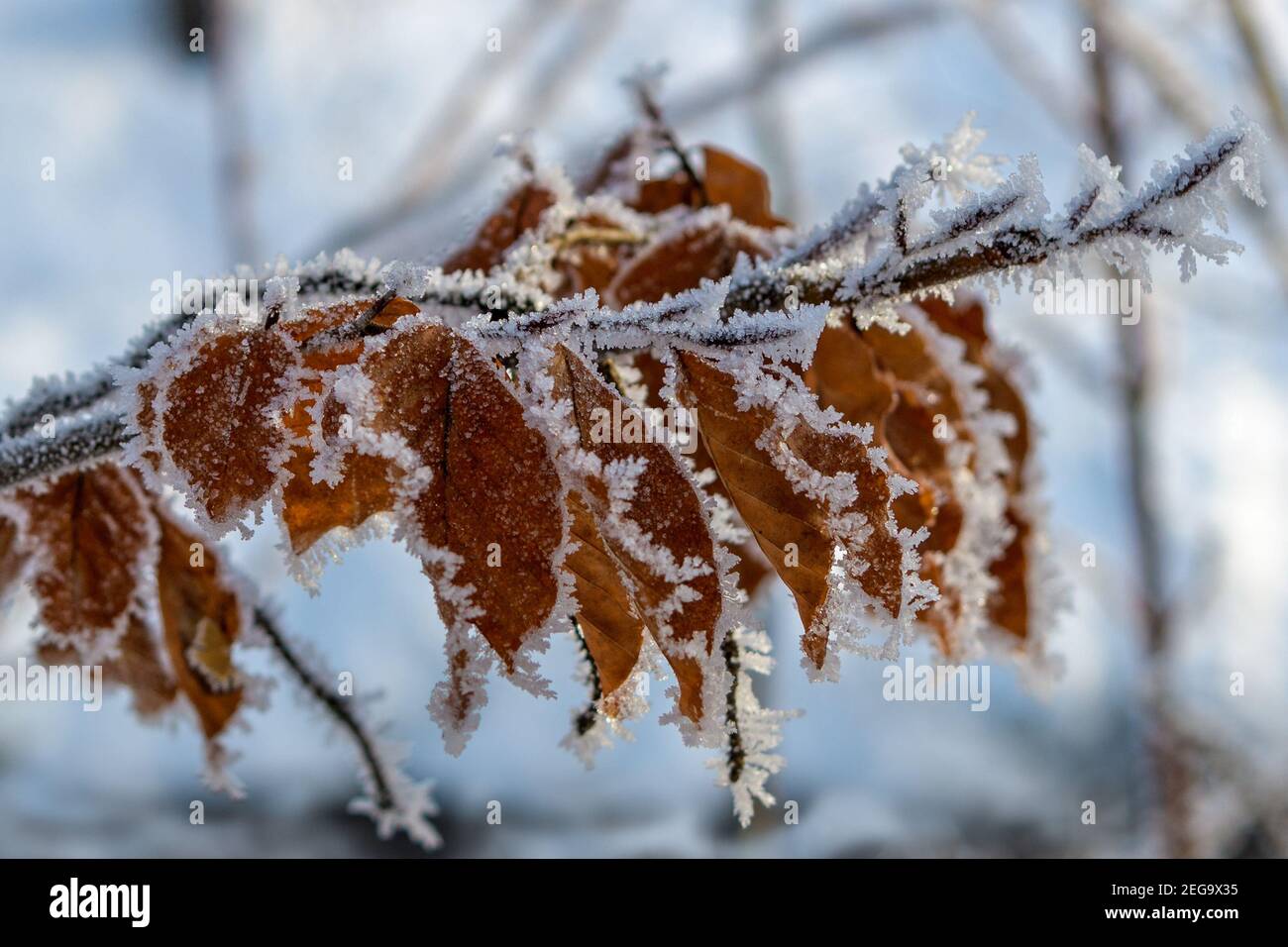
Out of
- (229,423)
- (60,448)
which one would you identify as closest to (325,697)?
(60,448)

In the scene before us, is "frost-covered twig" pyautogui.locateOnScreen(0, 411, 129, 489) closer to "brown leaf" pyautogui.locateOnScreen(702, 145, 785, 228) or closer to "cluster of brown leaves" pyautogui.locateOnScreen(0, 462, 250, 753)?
"cluster of brown leaves" pyautogui.locateOnScreen(0, 462, 250, 753)

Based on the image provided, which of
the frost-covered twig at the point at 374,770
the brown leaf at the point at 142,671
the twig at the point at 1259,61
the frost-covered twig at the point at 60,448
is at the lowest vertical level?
the frost-covered twig at the point at 374,770

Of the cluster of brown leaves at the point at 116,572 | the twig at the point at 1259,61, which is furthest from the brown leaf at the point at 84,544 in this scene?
the twig at the point at 1259,61

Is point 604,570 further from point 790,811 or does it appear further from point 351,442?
point 790,811

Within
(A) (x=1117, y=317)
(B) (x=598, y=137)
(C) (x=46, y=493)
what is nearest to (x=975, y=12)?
(A) (x=1117, y=317)

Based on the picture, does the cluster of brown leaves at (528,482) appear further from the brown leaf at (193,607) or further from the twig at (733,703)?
the brown leaf at (193,607)

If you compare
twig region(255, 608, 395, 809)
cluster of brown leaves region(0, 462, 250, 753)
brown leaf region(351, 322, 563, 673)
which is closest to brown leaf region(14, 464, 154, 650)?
cluster of brown leaves region(0, 462, 250, 753)
